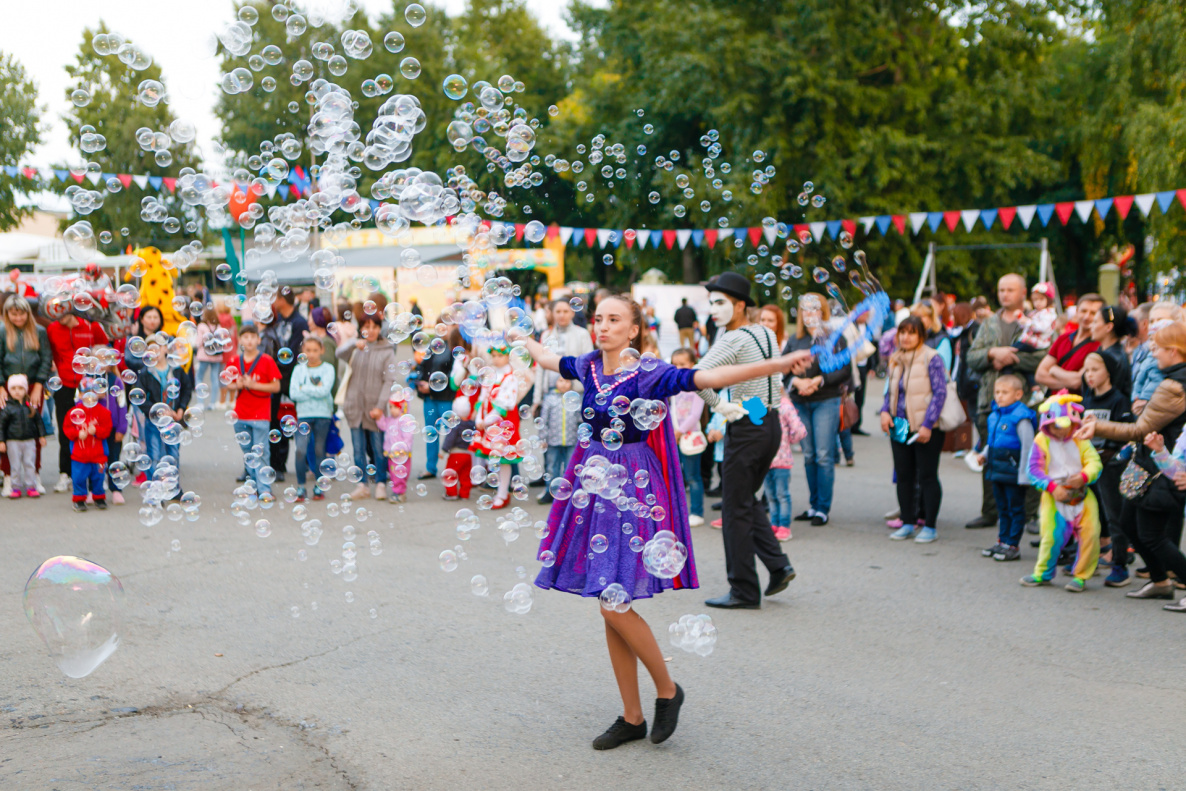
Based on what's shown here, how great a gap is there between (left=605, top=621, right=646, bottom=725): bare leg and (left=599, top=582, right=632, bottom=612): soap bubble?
0.20 m

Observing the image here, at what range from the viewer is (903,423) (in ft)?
25.0

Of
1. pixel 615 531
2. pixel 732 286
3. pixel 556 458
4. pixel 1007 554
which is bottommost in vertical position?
pixel 1007 554

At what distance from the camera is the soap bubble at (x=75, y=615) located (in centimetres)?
387

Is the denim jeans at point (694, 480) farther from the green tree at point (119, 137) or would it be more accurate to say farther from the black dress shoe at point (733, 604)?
the green tree at point (119, 137)

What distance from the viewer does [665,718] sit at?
12.8 ft

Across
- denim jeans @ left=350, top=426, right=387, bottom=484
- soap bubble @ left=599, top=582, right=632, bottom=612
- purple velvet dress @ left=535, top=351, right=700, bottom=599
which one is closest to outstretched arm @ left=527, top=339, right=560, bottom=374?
purple velvet dress @ left=535, top=351, right=700, bottom=599

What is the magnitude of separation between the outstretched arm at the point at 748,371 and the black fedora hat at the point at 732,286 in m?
2.01

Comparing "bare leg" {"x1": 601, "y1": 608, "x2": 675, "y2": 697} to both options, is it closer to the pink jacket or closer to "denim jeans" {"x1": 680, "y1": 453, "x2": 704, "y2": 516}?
the pink jacket

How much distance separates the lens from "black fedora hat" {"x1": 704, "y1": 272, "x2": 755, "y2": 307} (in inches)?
220

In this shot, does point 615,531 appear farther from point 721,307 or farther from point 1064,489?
point 1064,489

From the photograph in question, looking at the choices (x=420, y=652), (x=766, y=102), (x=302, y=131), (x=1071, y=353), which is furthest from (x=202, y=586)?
(x=766, y=102)

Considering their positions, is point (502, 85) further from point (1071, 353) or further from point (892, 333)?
point (892, 333)

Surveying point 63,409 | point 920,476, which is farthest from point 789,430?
point 63,409

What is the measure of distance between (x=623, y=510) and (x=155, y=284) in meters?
6.06
